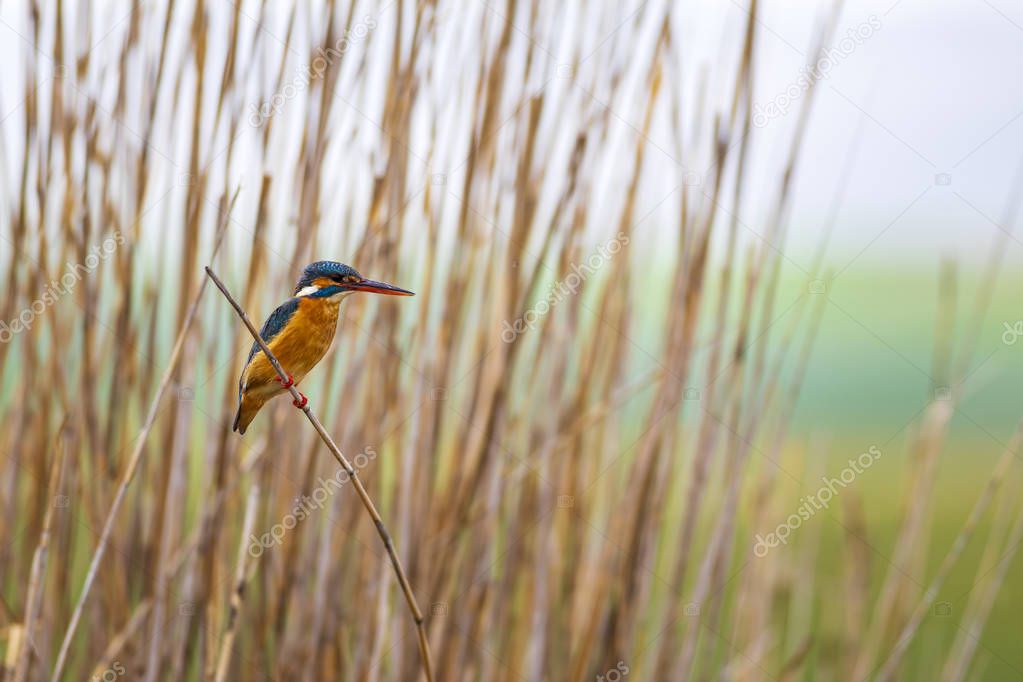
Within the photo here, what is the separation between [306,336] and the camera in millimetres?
811

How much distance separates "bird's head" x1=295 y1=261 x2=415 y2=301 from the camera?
2.37 feet

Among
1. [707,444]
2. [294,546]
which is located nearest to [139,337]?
[294,546]

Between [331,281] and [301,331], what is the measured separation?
2.9 inches

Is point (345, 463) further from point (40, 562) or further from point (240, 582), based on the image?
→ point (40, 562)

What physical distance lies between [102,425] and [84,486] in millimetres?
111

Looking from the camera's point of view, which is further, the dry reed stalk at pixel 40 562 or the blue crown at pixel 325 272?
the dry reed stalk at pixel 40 562

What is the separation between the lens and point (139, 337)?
1.40m

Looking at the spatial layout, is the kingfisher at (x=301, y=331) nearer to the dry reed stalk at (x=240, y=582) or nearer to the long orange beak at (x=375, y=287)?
the long orange beak at (x=375, y=287)

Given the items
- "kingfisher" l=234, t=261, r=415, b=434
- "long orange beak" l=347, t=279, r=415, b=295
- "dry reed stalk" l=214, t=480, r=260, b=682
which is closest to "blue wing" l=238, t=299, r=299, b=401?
"kingfisher" l=234, t=261, r=415, b=434

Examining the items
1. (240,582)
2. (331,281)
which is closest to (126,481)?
(240,582)

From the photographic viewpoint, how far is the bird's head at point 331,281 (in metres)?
0.72

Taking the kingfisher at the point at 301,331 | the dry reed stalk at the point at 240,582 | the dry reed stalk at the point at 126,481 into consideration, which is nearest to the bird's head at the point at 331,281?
the kingfisher at the point at 301,331

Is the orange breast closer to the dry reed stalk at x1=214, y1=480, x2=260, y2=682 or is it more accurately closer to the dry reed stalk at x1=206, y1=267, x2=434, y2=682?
the dry reed stalk at x1=206, y1=267, x2=434, y2=682

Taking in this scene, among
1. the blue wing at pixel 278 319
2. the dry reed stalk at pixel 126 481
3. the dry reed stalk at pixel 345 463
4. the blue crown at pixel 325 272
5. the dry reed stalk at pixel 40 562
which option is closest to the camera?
the dry reed stalk at pixel 345 463
